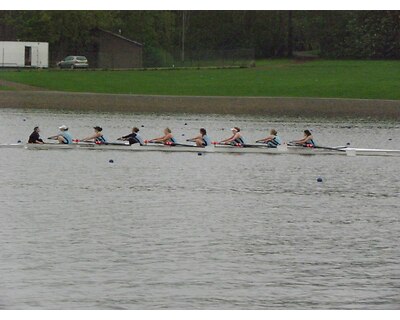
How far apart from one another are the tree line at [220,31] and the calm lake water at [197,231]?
126 feet

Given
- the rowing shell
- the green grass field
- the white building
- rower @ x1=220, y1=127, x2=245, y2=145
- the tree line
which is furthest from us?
the white building

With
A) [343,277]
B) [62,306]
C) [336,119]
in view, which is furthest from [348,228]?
[336,119]

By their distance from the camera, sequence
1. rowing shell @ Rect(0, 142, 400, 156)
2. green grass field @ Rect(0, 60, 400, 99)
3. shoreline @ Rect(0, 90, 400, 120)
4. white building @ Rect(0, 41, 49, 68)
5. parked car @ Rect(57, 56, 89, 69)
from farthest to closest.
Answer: parked car @ Rect(57, 56, 89, 69) → white building @ Rect(0, 41, 49, 68) → green grass field @ Rect(0, 60, 400, 99) → shoreline @ Rect(0, 90, 400, 120) → rowing shell @ Rect(0, 142, 400, 156)

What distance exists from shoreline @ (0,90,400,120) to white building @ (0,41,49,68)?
15.3 m

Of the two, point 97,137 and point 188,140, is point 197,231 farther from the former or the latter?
point 97,137

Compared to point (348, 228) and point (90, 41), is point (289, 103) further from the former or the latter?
point (348, 228)

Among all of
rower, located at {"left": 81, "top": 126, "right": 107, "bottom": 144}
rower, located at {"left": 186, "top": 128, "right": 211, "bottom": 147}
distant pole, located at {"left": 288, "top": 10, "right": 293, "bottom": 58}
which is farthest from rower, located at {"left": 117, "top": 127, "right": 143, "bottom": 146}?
distant pole, located at {"left": 288, "top": 10, "right": 293, "bottom": 58}

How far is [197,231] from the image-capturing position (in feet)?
87.9

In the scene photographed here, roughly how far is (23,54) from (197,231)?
62.7m

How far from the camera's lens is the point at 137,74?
81312 mm

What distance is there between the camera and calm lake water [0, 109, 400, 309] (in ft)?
67.6

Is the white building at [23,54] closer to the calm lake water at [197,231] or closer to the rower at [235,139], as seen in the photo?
the calm lake water at [197,231]

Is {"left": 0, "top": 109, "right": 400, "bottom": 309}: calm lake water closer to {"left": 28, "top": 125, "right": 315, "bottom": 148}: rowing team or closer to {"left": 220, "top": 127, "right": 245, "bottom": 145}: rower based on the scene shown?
{"left": 28, "top": 125, "right": 315, "bottom": 148}: rowing team

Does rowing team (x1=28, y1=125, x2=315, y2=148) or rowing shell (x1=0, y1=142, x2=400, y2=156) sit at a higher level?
rowing team (x1=28, y1=125, x2=315, y2=148)
